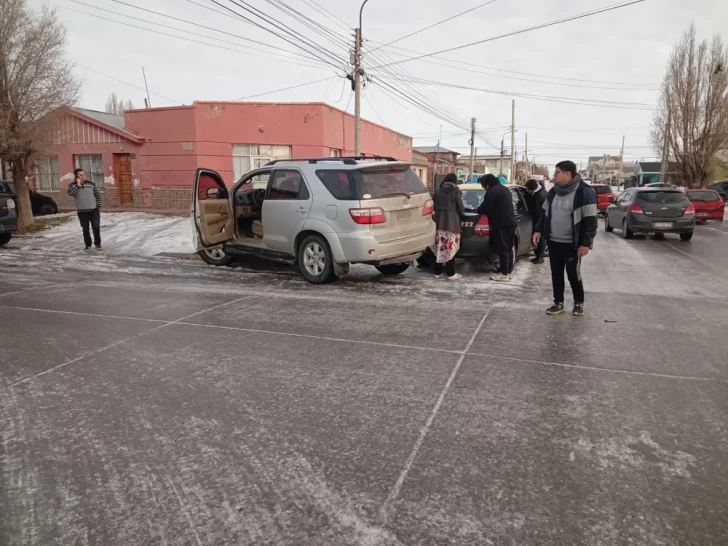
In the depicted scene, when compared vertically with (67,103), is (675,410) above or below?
below

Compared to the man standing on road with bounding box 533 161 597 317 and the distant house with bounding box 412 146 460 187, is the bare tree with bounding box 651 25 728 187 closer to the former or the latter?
the distant house with bounding box 412 146 460 187

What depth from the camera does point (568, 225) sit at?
5.93 meters

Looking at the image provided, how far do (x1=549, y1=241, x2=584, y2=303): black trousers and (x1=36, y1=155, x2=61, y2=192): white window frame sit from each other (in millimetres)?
24435

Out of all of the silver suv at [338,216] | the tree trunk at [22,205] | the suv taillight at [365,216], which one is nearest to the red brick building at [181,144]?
the tree trunk at [22,205]

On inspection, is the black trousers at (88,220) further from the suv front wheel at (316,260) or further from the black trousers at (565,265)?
the black trousers at (565,265)

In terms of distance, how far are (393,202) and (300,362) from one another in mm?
3655

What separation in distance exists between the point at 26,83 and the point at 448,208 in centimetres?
1202

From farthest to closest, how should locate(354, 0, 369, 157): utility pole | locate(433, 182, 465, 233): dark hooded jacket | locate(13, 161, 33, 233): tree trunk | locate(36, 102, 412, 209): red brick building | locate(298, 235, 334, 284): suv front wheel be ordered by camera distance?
1. locate(36, 102, 412, 209): red brick building
2. locate(354, 0, 369, 157): utility pole
3. locate(13, 161, 33, 233): tree trunk
4. locate(433, 182, 465, 233): dark hooded jacket
5. locate(298, 235, 334, 284): suv front wheel

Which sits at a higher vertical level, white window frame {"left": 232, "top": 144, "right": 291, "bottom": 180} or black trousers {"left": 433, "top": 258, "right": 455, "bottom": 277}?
white window frame {"left": 232, "top": 144, "right": 291, "bottom": 180}

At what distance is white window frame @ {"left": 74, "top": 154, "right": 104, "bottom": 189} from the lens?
76.7 feet

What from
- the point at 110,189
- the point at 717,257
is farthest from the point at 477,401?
the point at 110,189

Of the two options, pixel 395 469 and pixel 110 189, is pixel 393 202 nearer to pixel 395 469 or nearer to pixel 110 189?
pixel 395 469

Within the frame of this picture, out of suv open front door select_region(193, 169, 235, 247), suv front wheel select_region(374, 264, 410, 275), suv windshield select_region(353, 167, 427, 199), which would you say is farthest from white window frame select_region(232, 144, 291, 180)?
suv windshield select_region(353, 167, 427, 199)

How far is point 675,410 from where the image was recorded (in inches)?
142
